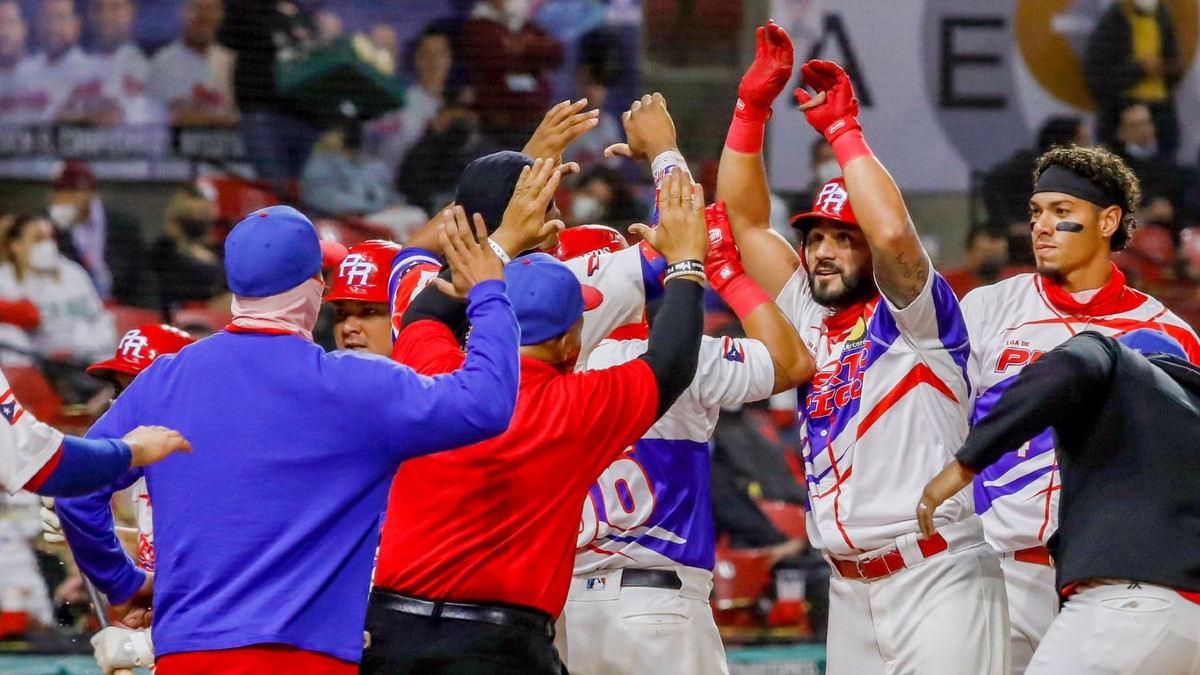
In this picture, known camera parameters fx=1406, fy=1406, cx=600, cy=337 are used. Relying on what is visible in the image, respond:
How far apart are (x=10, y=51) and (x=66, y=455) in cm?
793

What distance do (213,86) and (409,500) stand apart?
7.35 meters

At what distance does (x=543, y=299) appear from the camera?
3.36 m

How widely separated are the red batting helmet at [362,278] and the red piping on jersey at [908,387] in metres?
1.79

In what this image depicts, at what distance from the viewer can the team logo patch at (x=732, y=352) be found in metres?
4.23

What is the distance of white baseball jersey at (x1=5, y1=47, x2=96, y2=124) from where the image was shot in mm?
9852

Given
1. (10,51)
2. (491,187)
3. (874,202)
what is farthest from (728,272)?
(10,51)

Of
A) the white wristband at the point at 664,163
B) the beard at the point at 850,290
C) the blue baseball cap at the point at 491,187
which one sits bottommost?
the beard at the point at 850,290

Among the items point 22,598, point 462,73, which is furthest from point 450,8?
point 22,598

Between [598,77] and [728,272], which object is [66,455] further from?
[598,77]

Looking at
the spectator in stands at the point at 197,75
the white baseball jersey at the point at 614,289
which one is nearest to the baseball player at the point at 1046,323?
the white baseball jersey at the point at 614,289

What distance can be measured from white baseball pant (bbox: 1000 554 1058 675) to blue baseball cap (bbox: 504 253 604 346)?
2009 mm

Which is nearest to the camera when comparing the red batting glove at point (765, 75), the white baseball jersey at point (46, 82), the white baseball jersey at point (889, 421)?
the white baseball jersey at point (889, 421)

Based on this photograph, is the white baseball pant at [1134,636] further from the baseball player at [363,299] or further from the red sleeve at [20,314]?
the red sleeve at [20,314]

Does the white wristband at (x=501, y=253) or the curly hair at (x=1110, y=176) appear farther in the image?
the curly hair at (x=1110, y=176)
